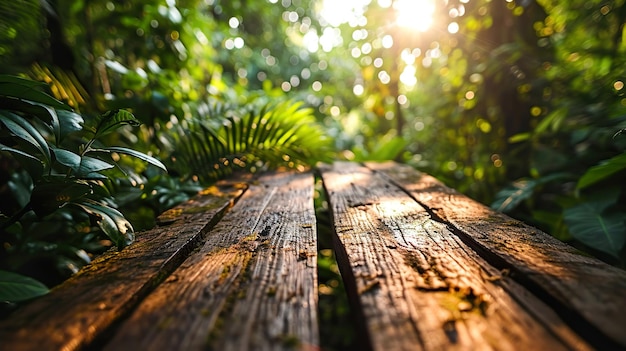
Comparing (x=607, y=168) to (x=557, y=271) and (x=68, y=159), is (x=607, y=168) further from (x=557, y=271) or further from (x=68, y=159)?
(x=68, y=159)

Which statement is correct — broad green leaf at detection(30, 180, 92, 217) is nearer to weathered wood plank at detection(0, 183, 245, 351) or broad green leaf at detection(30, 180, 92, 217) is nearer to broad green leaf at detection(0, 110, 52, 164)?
broad green leaf at detection(0, 110, 52, 164)

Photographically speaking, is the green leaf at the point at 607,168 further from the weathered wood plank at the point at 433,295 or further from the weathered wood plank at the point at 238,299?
the weathered wood plank at the point at 238,299

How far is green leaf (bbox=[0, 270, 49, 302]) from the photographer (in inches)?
26.5

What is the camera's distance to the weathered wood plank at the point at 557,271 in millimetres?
540

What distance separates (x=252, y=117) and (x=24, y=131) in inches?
64.4

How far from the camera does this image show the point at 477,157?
3410 millimetres

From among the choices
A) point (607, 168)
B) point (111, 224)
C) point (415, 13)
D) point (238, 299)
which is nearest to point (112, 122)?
point (111, 224)

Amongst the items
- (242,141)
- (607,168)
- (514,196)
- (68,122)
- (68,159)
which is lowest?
(68,159)

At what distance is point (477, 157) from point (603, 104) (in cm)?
129

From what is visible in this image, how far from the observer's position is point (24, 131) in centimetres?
83

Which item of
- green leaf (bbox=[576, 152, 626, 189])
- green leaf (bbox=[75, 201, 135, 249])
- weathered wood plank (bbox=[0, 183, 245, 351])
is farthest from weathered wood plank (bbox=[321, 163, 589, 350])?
green leaf (bbox=[576, 152, 626, 189])

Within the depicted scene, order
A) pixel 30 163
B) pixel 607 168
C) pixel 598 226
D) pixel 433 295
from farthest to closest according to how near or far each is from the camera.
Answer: pixel 598 226, pixel 607 168, pixel 30 163, pixel 433 295

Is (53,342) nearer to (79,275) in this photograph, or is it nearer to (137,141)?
(79,275)

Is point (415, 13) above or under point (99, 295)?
above
